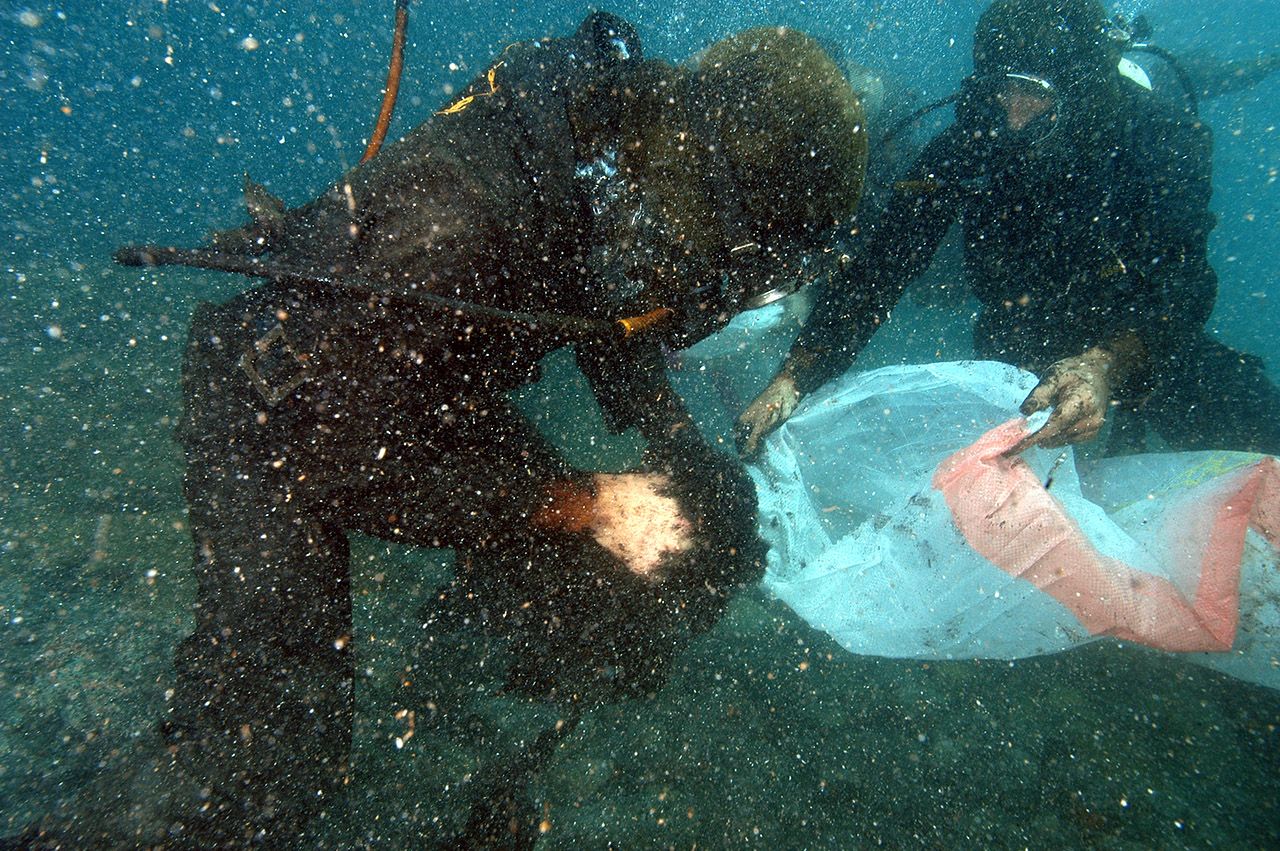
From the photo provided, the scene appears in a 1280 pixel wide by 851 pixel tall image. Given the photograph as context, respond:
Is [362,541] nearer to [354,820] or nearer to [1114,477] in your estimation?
[354,820]

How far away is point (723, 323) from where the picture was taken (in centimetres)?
199

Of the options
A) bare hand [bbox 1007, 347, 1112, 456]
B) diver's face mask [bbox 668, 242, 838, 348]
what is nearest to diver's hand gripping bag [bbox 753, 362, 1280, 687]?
bare hand [bbox 1007, 347, 1112, 456]

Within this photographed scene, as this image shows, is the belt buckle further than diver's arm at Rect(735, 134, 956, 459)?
No

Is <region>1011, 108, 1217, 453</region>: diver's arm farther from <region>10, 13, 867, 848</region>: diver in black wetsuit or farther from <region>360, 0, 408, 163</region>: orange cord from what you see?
<region>360, 0, 408, 163</region>: orange cord

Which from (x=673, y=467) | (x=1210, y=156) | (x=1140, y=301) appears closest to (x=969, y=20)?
(x=1210, y=156)

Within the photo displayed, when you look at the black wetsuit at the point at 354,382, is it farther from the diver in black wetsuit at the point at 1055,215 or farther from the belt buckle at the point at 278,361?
the diver in black wetsuit at the point at 1055,215

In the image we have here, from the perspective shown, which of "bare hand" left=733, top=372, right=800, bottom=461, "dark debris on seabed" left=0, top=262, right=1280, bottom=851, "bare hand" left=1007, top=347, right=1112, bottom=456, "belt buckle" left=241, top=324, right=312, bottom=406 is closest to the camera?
"belt buckle" left=241, top=324, right=312, bottom=406

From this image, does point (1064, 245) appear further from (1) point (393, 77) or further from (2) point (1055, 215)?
(1) point (393, 77)

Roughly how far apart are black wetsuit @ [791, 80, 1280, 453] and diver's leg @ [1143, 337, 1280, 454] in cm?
3

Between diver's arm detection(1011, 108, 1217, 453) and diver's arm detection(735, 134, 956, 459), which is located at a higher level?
diver's arm detection(735, 134, 956, 459)

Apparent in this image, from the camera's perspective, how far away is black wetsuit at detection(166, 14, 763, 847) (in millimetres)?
1559

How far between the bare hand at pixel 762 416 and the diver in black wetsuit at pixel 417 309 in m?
1.19

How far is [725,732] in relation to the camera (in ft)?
10.2

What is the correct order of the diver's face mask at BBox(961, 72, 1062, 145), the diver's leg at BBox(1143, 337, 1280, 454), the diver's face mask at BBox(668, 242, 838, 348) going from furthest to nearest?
the diver's leg at BBox(1143, 337, 1280, 454) < the diver's face mask at BBox(961, 72, 1062, 145) < the diver's face mask at BBox(668, 242, 838, 348)
